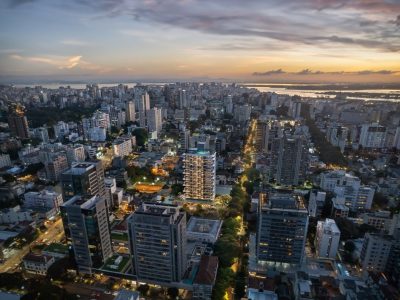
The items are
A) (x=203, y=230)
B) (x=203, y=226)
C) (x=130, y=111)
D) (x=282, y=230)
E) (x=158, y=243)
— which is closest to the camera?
(x=158, y=243)

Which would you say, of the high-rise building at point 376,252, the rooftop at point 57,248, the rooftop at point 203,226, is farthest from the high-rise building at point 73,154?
the high-rise building at point 376,252

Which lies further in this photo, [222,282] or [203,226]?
[203,226]

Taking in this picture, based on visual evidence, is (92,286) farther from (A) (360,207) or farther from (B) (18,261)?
(A) (360,207)

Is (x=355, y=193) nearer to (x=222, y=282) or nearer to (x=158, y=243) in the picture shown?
(x=222, y=282)

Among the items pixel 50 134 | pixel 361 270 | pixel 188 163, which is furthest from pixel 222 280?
pixel 50 134

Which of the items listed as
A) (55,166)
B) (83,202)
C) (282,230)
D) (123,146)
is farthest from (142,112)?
(282,230)

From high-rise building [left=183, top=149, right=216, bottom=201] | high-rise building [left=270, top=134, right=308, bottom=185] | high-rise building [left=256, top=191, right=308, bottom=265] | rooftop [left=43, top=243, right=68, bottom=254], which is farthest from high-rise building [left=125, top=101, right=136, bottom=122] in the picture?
high-rise building [left=256, top=191, right=308, bottom=265]

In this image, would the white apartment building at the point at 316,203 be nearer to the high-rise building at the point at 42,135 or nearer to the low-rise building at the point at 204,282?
the low-rise building at the point at 204,282
